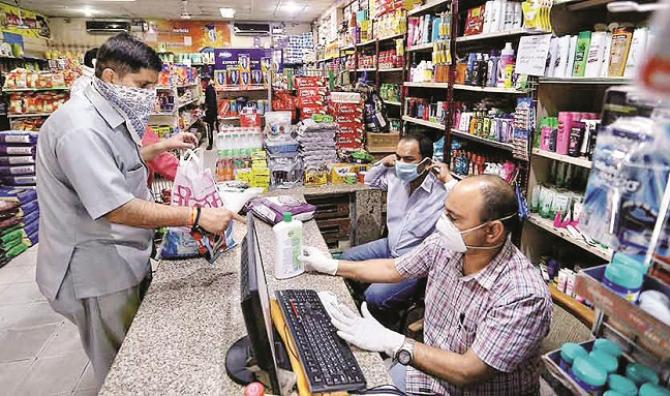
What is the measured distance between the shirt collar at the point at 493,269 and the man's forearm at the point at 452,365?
9.7 inches

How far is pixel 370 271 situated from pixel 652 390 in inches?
51.8

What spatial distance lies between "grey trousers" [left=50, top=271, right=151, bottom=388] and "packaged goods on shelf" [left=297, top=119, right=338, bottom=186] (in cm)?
225

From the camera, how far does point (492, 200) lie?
154cm

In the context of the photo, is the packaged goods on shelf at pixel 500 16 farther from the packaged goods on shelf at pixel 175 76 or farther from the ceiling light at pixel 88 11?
the ceiling light at pixel 88 11

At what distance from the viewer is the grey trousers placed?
1802 mm

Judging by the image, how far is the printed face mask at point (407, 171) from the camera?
2879mm

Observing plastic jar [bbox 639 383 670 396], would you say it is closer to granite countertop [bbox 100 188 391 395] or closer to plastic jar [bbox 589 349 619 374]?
plastic jar [bbox 589 349 619 374]

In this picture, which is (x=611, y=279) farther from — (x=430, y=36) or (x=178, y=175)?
(x=430, y=36)

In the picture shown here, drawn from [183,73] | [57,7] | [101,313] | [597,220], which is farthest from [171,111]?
[57,7]

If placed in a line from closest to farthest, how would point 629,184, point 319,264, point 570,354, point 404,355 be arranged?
point 629,184 → point 570,354 → point 404,355 → point 319,264

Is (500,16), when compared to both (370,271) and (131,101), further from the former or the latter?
(131,101)

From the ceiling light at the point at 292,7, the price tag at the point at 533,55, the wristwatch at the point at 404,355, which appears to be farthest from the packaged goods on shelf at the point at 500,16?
the ceiling light at the point at 292,7

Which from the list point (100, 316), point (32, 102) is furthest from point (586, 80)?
point (32, 102)

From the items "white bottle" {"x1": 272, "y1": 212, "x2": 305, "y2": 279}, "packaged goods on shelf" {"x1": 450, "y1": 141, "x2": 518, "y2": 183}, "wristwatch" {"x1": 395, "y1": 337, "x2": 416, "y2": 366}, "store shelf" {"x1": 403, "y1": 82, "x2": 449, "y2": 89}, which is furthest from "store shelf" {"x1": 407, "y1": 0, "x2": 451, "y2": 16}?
"wristwatch" {"x1": 395, "y1": 337, "x2": 416, "y2": 366}
